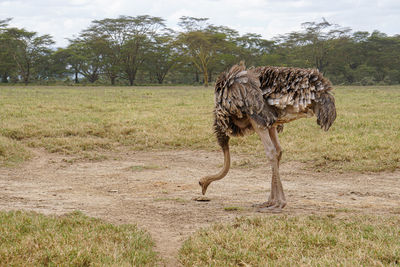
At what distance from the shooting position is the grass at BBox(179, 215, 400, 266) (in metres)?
3.74

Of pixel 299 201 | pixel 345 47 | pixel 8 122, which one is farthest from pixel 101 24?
pixel 299 201

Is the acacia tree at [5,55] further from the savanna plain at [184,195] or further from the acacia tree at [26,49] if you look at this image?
the savanna plain at [184,195]

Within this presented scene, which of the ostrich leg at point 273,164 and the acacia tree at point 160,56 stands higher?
the acacia tree at point 160,56

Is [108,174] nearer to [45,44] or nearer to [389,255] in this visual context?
[389,255]

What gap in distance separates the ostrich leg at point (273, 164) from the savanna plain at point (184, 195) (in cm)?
24

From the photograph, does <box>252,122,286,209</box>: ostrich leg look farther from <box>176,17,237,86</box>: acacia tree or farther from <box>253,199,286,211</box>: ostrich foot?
<box>176,17,237,86</box>: acacia tree

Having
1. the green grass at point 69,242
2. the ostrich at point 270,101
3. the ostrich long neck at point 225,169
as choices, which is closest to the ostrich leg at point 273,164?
the ostrich at point 270,101

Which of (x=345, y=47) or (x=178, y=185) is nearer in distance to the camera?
(x=178, y=185)

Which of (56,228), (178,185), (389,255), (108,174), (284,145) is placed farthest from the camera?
(284,145)

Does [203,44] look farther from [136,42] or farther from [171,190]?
[171,190]

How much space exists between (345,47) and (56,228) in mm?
46016

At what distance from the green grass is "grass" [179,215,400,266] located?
489 mm

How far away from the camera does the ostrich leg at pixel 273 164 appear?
17.2 feet

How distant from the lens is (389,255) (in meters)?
3.76
